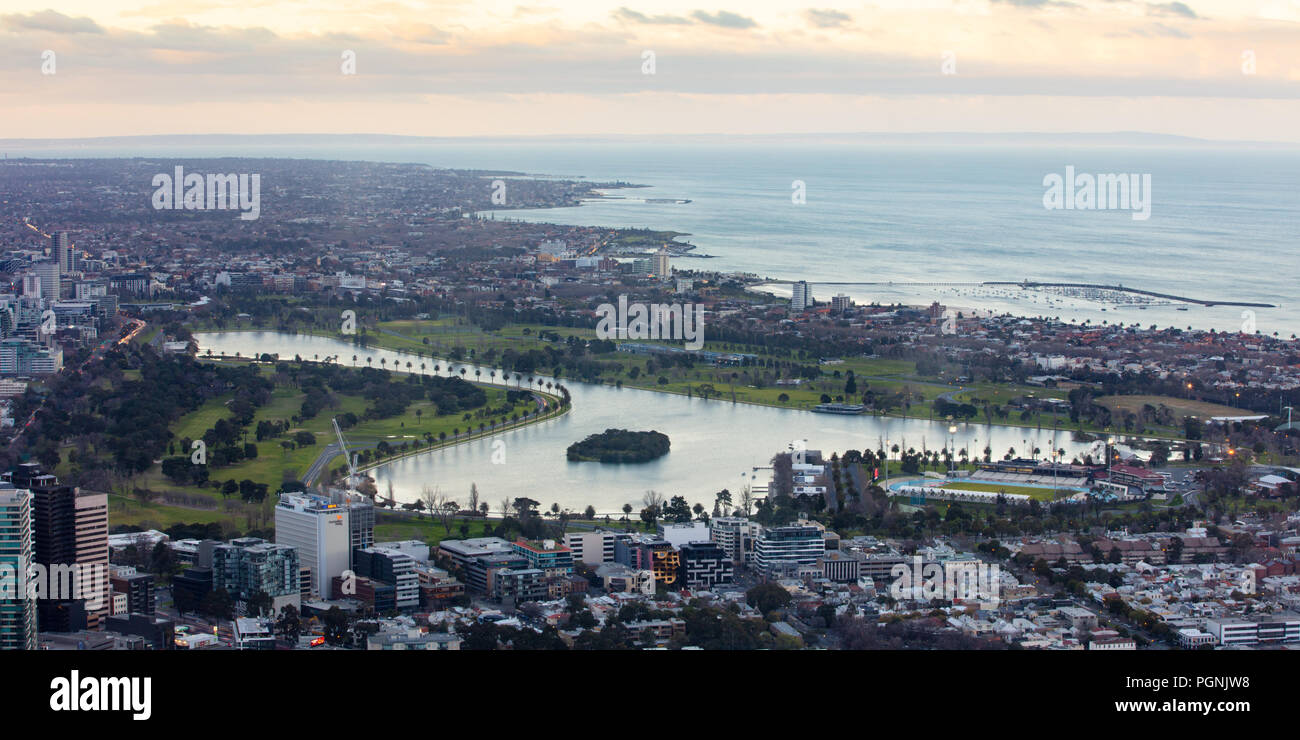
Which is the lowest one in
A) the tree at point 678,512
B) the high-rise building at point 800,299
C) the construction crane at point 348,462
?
the tree at point 678,512

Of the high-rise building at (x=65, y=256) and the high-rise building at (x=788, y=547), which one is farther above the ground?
the high-rise building at (x=65, y=256)

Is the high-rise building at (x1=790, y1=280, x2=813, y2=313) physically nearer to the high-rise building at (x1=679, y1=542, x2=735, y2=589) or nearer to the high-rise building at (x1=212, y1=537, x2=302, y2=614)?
the high-rise building at (x1=679, y1=542, x2=735, y2=589)

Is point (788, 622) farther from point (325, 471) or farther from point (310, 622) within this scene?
point (325, 471)

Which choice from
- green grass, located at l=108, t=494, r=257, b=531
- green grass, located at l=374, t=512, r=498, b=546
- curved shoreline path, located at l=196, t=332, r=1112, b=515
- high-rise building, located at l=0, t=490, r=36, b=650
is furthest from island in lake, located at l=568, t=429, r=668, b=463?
high-rise building, located at l=0, t=490, r=36, b=650

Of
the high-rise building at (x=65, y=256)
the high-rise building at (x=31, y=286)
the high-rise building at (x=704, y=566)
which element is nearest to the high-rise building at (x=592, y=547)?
the high-rise building at (x=704, y=566)

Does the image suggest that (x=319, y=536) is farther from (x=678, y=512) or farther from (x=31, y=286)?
(x=31, y=286)

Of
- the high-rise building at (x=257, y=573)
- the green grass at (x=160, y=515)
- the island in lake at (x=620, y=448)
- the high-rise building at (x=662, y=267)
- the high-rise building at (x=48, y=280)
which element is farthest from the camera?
the high-rise building at (x=662, y=267)

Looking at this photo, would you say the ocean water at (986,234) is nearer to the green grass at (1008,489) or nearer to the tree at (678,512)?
the green grass at (1008,489)
